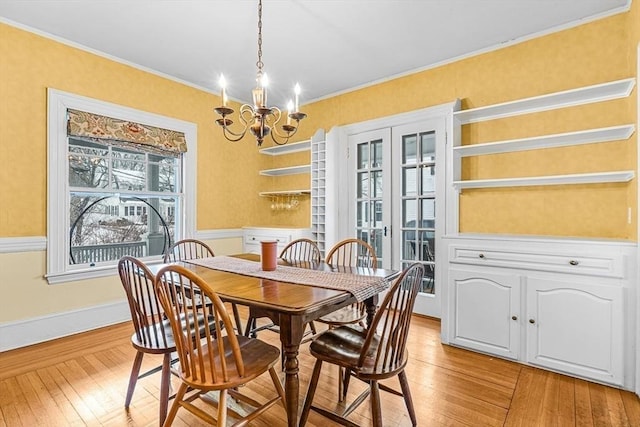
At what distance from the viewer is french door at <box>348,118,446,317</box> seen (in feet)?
11.5

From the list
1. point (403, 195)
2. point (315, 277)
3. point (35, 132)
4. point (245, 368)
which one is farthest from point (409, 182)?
point (35, 132)

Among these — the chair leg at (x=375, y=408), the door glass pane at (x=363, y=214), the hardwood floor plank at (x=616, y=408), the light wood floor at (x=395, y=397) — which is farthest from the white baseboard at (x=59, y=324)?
the hardwood floor plank at (x=616, y=408)

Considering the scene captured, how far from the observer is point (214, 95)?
4.28m

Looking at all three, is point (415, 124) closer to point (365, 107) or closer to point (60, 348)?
point (365, 107)

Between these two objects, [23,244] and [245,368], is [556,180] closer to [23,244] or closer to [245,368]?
[245,368]

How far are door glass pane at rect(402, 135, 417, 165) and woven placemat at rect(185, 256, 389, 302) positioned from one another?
199 centimetres

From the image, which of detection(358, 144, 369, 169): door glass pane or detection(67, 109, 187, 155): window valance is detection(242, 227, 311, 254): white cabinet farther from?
detection(67, 109, 187, 155): window valance

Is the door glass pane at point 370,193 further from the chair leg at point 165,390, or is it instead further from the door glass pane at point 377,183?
the chair leg at point 165,390

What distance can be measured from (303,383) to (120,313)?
2282 millimetres

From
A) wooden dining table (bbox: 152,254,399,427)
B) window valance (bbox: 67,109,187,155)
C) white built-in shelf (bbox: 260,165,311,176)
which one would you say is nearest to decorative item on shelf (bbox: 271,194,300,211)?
white built-in shelf (bbox: 260,165,311,176)

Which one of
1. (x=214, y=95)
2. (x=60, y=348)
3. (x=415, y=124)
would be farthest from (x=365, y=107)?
(x=60, y=348)

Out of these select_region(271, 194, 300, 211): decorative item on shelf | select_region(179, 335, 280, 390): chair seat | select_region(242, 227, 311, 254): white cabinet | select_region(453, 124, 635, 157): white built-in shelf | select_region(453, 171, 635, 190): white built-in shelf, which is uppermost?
select_region(453, 124, 635, 157): white built-in shelf

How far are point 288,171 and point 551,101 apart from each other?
3138 millimetres

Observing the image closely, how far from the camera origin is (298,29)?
2.82 metres
